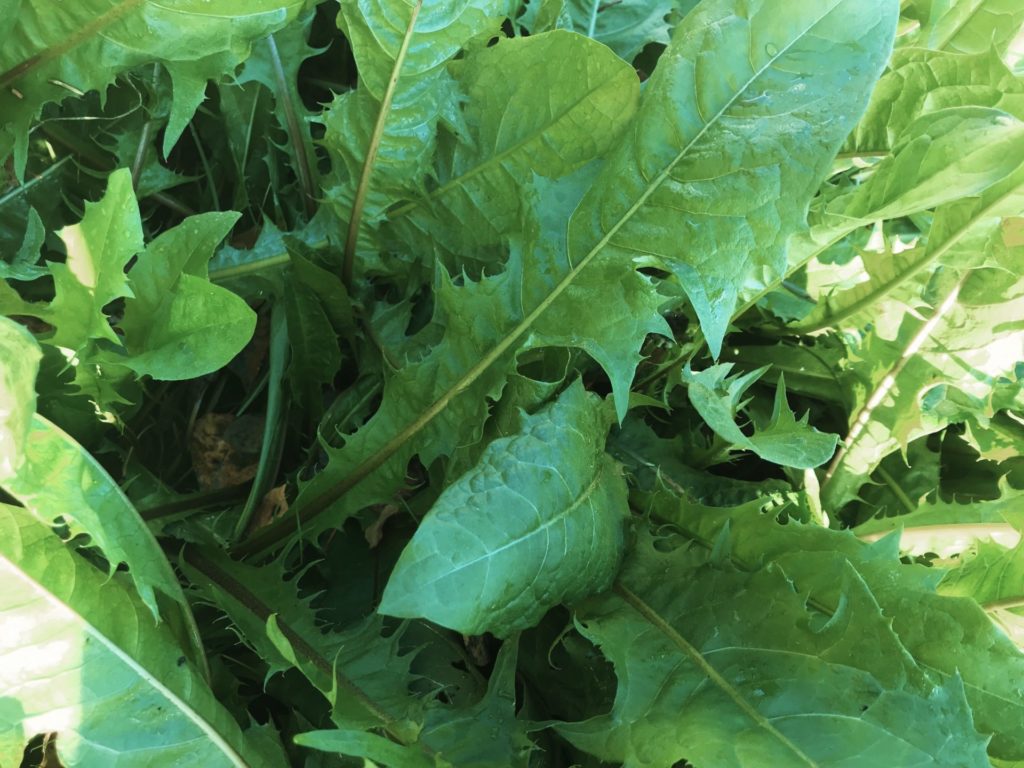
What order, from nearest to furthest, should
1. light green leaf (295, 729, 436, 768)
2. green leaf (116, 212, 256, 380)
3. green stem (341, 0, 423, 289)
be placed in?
light green leaf (295, 729, 436, 768), green leaf (116, 212, 256, 380), green stem (341, 0, 423, 289)

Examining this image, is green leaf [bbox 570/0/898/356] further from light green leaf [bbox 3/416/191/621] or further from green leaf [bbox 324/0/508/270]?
light green leaf [bbox 3/416/191/621]

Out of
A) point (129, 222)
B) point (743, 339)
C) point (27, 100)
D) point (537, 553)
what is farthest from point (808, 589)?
point (27, 100)

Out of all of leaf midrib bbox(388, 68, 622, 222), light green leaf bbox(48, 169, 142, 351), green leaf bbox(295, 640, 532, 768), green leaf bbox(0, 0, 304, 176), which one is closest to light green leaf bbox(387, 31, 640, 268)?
leaf midrib bbox(388, 68, 622, 222)

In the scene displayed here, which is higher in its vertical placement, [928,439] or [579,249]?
[579,249]

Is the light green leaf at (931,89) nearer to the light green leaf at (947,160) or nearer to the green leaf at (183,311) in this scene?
the light green leaf at (947,160)

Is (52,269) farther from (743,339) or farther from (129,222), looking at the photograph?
(743,339)

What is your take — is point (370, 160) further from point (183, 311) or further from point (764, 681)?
point (764, 681)

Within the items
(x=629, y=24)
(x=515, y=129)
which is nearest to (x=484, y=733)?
(x=515, y=129)
